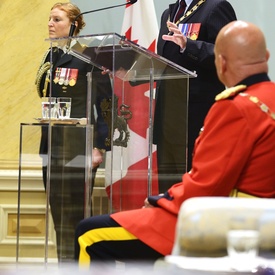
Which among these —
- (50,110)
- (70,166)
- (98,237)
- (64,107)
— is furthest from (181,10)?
(98,237)

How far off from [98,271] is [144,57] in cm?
260

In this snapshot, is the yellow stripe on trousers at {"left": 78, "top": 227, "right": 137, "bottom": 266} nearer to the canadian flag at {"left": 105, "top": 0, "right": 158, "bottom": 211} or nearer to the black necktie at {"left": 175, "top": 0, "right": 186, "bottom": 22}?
the canadian flag at {"left": 105, "top": 0, "right": 158, "bottom": 211}

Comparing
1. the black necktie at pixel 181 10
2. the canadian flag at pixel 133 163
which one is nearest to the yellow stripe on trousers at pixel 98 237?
the canadian flag at pixel 133 163

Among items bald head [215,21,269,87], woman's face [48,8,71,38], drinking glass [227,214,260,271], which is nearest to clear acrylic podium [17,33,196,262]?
bald head [215,21,269,87]

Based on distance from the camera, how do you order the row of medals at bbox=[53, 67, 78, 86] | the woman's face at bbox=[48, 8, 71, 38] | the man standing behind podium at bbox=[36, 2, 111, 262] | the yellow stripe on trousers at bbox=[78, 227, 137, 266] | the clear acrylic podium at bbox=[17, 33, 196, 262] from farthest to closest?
the woman's face at bbox=[48, 8, 71, 38] < the row of medals at bbox=[53, 67, 78, 86] < the man standing behind podium at bbox=[36, 2, 111, 262] < the clear acrylic podium at bbox=[17, 33, 196, 262] < the yellow stripe on trousers at bbox=[78, 227, 137, 266]

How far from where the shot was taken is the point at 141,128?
3898mm

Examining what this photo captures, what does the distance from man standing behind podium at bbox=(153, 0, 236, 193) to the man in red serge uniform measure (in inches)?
42.1

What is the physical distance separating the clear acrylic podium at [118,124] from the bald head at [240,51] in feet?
2.79

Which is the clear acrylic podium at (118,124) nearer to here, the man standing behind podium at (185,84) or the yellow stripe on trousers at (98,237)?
the man standing behind podium at (185,84)

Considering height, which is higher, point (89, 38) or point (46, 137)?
point (89, 38)

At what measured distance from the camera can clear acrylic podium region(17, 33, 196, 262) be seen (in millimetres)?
3671

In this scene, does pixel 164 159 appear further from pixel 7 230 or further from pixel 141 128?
pixel 7 230

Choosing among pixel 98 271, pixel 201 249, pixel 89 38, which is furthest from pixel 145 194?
pixel 98 271

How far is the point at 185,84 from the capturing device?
13.5 feet
